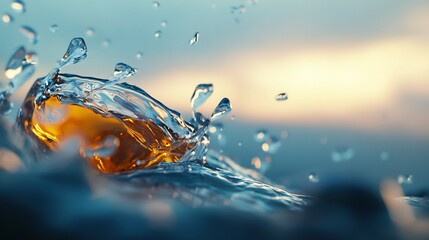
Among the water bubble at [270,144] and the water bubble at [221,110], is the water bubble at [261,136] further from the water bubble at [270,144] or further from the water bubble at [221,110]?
the water bubble at [221,110]

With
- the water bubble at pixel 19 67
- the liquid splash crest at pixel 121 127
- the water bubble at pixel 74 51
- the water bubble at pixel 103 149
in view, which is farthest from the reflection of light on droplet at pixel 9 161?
the water bubble at pixel 74 51

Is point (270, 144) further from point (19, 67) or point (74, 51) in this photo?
point (19, 67)

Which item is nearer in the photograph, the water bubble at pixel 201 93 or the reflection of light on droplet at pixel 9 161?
the reflection of light on droplet at pixel 9 161

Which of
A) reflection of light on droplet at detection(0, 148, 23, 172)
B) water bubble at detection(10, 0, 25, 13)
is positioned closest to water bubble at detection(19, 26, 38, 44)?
water bubble at detection(10, 0, 25, 13)

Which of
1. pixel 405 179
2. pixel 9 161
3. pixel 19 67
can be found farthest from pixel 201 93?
pixel 405 179

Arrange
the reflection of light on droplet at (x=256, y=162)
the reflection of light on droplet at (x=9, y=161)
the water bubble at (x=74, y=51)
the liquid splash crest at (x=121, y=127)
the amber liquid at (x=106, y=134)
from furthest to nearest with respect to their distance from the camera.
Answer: the reflection of light on droplet at (x=256, y=162), the water bubble at (x=74, y=51), the amber liquid at (x=106, y=134), the liquid splash crest at (x=121, y=127), the reflection of light on droplet at (x=9, y=161)

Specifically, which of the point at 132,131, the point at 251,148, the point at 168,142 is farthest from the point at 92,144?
the point at 251,148

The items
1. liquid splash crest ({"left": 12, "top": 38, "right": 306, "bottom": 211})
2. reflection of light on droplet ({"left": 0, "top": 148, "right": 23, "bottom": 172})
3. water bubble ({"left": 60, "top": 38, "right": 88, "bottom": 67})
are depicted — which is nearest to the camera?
reflection of light on droplet ({"left": 0, "top": 148, "right": 23, "bottom": 172})

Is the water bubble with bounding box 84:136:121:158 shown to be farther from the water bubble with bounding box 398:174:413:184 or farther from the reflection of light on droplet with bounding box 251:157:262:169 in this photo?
the water bubble with bounding box 398:174:413:184
